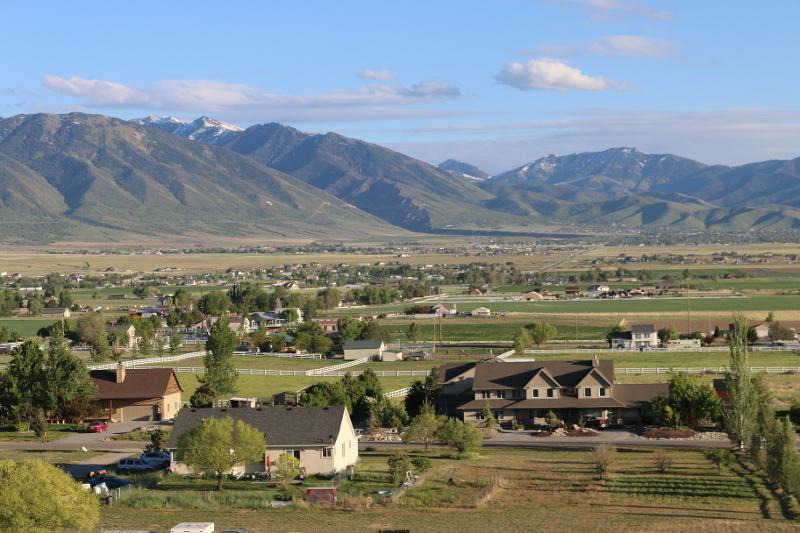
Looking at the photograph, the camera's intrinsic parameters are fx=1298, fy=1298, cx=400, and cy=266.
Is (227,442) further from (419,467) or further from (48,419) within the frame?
(48,419)

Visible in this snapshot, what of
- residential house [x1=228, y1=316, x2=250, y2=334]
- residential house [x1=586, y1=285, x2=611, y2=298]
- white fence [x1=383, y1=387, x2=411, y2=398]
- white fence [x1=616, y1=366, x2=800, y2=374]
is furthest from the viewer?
residential house [x1=586, y1=285, x2=611, y2=298]

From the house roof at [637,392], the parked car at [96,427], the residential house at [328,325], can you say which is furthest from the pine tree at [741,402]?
the residential house at [328,325]

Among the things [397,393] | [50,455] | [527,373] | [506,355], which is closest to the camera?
[50,455]

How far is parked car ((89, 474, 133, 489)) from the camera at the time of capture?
39.3 meters

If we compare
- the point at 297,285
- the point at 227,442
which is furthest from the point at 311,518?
the point at 297,285

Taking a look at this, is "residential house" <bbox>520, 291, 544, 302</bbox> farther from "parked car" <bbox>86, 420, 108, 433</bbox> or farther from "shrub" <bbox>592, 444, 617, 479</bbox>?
"shrub" <bbox>592, 444, 617, 479</bbox>

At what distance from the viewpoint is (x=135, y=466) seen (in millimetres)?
43688

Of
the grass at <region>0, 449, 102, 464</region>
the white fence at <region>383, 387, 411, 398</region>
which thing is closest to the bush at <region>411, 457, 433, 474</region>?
the grass at <region>0, 449, 102, 464</region>

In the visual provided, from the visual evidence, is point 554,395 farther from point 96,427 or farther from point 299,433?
point 96,427

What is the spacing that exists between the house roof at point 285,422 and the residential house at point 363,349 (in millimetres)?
37796

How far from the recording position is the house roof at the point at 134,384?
58094mm

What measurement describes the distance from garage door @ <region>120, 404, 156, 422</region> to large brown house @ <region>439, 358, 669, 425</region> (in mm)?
13046

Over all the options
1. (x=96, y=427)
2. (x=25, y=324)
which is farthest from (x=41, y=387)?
(x=25, y=324)

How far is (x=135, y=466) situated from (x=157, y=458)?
884mm
